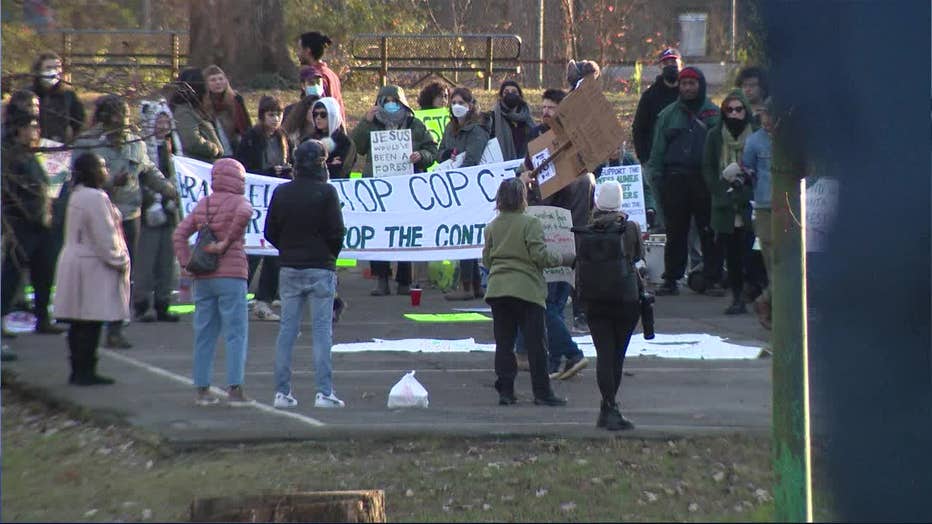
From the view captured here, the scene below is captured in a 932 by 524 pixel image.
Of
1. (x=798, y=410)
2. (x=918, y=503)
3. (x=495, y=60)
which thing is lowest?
(x=918, y=503)

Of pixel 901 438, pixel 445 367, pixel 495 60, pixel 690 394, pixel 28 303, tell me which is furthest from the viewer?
pixel 495 60

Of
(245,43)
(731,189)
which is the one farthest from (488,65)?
(731,189)

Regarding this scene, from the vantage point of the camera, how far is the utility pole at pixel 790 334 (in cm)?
A: 610

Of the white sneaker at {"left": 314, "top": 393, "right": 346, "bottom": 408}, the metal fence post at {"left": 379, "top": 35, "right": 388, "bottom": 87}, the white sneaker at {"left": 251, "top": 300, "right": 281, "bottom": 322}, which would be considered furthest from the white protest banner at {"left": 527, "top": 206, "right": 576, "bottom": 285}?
the metal fence post at {"left": 379, "top": 35, "right": 388, "bottom": 87}

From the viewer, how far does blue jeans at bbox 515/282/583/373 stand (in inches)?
415

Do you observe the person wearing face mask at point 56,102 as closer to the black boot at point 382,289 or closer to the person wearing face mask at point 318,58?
the black boot at point 382,289

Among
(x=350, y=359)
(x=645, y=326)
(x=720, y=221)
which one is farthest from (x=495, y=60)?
(x=645, y=326)

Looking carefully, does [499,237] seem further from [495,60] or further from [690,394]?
[495,60]

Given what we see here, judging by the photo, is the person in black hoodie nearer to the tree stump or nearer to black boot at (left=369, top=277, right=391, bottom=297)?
the tree stump

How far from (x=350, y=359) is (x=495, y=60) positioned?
52.6 ft

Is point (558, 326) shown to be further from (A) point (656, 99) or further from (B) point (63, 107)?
(A) point (656, 99)

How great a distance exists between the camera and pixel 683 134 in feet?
45.6

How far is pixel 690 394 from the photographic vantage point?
33.2 feet

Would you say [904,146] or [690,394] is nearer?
[904,146]
